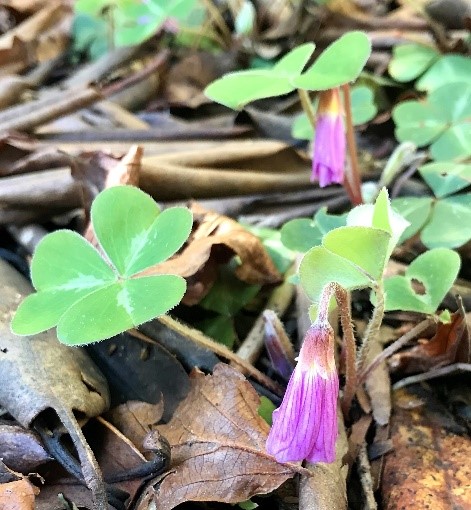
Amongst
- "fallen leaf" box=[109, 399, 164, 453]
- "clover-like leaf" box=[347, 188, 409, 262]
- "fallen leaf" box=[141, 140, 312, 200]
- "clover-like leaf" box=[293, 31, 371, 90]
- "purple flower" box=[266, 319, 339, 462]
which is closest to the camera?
"purple flower" box=[266, 319, 339, 462]

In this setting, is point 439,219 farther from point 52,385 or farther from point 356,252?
point 52,385

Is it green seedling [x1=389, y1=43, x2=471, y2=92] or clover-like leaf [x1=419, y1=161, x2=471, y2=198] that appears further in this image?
green seedling [x1=389, y1=43, x2=471, y2=92]

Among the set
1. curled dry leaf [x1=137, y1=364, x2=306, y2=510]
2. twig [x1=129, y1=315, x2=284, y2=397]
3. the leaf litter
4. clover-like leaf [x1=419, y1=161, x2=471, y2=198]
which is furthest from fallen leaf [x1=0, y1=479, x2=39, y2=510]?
clover-like leaf [x1=419, y1=161, x2=471, y2=198]

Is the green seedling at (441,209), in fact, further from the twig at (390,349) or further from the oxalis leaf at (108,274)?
the oxalis leaf at (108,274)

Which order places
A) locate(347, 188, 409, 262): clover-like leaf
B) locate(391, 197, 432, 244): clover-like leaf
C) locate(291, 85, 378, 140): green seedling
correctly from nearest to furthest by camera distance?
locate(347, 188, 409, 262): clover-like leaf
locate(391, 197, 432, 244): clover-like leaf
locate(291, 85, 378, 140): green seedling

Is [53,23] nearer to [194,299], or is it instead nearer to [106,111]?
[106,111]

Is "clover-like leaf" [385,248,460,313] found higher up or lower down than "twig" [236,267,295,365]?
higher up

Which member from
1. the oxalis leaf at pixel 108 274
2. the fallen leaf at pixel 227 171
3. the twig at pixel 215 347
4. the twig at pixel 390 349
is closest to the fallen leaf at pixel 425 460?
the twig at pixel 390 349

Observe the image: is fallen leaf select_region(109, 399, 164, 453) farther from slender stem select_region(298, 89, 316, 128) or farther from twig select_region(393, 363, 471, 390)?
slender stem select_region(298, 89, 316, 128)
